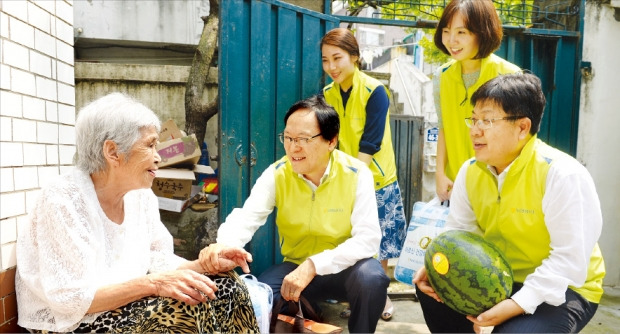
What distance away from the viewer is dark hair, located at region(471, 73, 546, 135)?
2.03m

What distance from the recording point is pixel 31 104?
206 centimetres

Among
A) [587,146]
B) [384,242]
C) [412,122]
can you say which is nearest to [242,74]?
[384,242]

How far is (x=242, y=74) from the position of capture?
349 centimetres

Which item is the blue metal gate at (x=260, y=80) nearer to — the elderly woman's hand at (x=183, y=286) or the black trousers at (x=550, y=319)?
the elderly woman's hand at (x=183, y=286)

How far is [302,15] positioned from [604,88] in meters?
2.89

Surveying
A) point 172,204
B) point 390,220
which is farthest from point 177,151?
point 390,220

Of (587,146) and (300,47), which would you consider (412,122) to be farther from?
(300,47)

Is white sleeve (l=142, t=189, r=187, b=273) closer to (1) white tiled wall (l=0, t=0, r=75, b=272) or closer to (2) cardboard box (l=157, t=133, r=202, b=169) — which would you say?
(1) white tiled wall (l=0, t=0, r=75, b=272)

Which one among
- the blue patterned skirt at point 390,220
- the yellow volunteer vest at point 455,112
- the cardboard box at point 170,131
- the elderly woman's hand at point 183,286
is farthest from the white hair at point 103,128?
the cardboard box at point 170,131

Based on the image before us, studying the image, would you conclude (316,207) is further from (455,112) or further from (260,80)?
(260,80)

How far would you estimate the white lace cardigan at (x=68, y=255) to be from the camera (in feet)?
5.76

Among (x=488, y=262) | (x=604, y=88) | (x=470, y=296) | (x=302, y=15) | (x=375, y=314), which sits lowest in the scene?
(x=375, y=314)

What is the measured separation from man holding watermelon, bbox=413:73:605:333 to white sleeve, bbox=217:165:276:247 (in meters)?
0.92

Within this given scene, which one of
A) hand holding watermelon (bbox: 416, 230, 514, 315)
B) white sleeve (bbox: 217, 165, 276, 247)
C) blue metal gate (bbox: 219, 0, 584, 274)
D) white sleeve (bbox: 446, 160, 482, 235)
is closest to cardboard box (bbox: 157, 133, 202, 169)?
blue metal gate (bbox: 219, 0, 584, 274)
